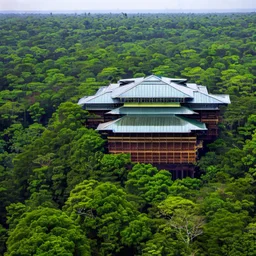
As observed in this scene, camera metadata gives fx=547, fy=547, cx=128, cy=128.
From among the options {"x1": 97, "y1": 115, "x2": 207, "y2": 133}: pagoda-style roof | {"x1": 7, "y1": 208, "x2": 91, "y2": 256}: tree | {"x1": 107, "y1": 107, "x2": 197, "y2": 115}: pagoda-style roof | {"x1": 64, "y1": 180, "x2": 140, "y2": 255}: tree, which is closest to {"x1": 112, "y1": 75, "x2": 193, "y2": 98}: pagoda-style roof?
{"x1": 107, "y1": 107, "x2": 197, "y2": 115}: pagoda-style roof

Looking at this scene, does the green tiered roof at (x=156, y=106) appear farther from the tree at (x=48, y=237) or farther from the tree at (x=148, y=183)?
the tree at (x=48, y=237)

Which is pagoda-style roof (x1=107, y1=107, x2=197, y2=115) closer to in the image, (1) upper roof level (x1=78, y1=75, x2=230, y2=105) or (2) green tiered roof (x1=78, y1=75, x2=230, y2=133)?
(2) green tiered roof (x1=78, y1=75, x2=230, y2=133)

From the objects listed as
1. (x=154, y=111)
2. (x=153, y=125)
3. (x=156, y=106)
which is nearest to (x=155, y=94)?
(x=156, y=106)

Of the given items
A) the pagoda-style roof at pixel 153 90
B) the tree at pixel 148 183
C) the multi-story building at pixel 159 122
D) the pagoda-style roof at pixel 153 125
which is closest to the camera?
the tree at pixel 148 183

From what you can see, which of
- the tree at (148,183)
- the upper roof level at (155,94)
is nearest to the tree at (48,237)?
the tree at (148,183)

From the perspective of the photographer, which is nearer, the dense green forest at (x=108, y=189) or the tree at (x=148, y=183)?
the dense green forest at (x=108, y=189)

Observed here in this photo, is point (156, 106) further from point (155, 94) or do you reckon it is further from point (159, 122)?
point (159, 122)

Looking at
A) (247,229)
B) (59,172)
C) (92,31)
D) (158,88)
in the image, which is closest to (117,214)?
(247,229)

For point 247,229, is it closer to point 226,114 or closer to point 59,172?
point 59,172
